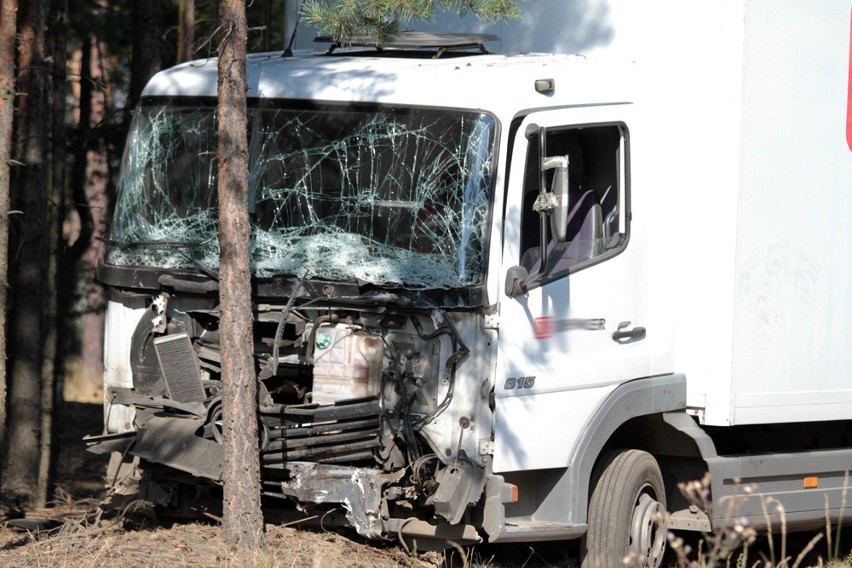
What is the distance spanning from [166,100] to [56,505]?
4.65 m

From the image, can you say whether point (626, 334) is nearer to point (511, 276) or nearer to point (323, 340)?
point (511, 276)

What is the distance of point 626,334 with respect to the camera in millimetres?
6633

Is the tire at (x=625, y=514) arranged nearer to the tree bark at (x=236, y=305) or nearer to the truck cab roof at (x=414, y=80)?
the tree bark at (x=236, y=305)

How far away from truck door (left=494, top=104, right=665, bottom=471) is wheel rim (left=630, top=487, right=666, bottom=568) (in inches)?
31.3

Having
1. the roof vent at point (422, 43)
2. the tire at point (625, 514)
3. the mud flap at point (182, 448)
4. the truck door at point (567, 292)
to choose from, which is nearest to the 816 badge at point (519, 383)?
the truck door at point (567, 292)

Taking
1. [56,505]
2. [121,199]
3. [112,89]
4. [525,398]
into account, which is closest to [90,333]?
[112,89]

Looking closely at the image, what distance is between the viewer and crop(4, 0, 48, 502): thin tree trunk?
10.0 m

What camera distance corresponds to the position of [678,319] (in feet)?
22.8

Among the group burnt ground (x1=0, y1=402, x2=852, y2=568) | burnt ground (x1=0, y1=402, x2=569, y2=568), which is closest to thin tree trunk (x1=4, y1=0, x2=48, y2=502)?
burnt ground (x1=0, y1=402, x2=852, y2=568)

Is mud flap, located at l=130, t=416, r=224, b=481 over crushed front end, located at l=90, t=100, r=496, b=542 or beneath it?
beneath

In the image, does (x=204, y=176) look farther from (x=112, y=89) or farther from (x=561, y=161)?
(x=112, y=89)

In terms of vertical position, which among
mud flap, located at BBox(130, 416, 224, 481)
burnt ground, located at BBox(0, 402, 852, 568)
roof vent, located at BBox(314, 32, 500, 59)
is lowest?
burnt ground, located at BBox(0, 402, 852, 568)

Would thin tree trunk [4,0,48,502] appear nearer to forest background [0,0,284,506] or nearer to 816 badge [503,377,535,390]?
forest background [0,0,284,506]

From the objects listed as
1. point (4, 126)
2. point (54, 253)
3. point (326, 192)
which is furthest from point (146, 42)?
point (326, 192)
